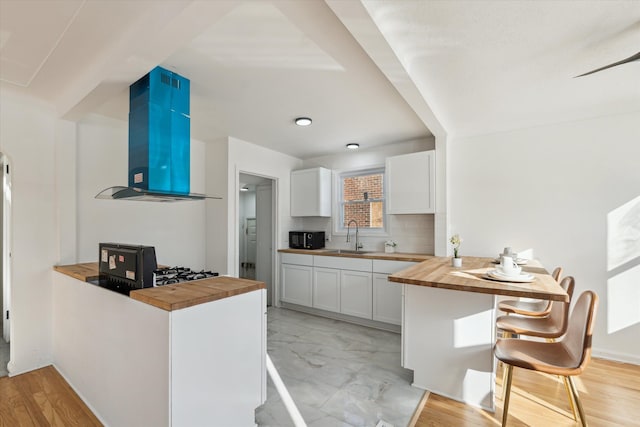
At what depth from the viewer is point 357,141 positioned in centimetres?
400

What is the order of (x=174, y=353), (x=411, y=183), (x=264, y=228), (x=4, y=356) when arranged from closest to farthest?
1. (x=174, y=353)
2. (x=4, y=356)
3. (x=411, y=183)
4. (x=264, y=228)

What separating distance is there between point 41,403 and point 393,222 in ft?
12.8

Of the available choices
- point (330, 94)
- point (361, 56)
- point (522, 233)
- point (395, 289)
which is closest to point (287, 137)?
point (330, 94)

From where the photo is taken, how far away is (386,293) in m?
3.53

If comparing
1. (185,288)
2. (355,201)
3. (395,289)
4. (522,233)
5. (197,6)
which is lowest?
(395,289)

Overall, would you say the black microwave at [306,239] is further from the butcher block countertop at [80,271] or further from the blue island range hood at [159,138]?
the butcher block countertop at [80,271]

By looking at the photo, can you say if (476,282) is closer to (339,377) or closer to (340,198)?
(339,377)

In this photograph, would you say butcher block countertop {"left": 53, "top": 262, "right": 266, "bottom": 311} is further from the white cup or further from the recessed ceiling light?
the recessed ceiling light

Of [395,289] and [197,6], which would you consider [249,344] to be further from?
[395,289]

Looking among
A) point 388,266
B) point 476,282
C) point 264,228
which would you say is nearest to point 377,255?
point 388,266

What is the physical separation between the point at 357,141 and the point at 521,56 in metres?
2.26

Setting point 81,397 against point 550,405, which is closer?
point 550,405

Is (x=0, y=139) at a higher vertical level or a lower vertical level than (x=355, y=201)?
higher

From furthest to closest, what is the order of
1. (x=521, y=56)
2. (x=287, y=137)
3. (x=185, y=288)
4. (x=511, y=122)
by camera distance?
(x=287, y=137)
(x=511, y=122)
(x=521, y=56)
(x=185, y=288)
